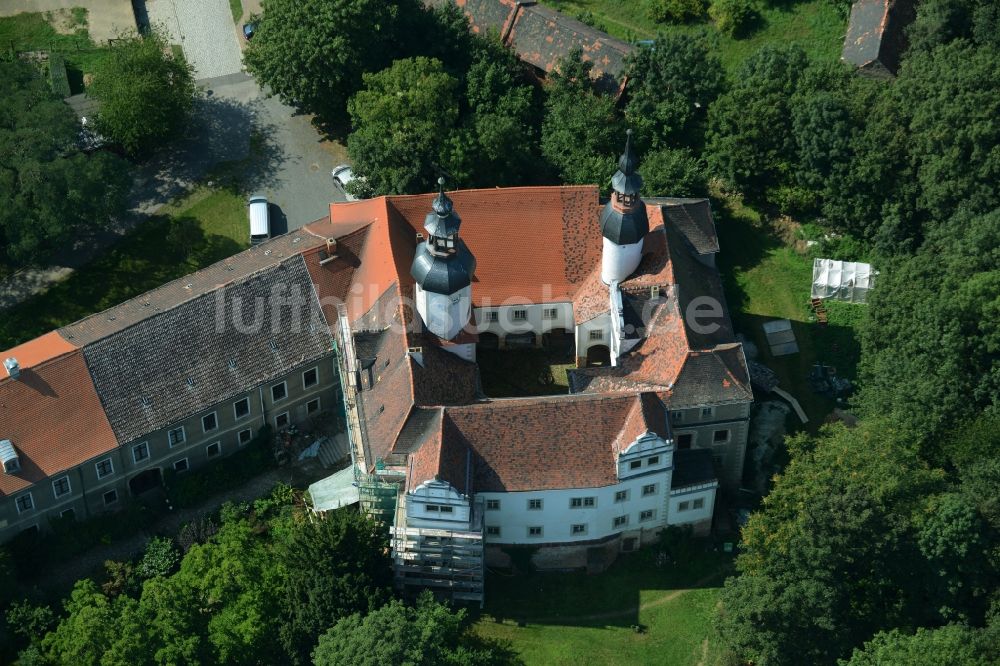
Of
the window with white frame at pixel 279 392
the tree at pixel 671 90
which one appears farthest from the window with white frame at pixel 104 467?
the tree at pixel 671 90

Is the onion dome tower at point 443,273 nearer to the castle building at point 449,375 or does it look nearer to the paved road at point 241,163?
the castle building at point 449,375

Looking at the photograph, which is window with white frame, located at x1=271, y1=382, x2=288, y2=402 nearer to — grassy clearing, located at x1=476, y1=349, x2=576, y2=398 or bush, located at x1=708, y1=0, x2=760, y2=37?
grassy clearing, located at x1=476, y1=349, x2=576, y2=398

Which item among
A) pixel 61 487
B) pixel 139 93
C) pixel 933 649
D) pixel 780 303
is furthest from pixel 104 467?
pixel 933 649

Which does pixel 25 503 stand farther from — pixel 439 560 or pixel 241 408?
pixel 439 560

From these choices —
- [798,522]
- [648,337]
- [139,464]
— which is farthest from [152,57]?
[798,522]

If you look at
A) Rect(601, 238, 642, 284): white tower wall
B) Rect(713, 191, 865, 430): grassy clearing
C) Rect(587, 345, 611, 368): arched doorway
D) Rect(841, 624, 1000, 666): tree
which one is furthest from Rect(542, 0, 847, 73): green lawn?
Rect(841, 624, 1000, 666): tree

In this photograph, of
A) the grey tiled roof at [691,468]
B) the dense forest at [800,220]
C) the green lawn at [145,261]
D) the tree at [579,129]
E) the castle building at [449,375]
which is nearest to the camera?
the dense forest at [800,220]

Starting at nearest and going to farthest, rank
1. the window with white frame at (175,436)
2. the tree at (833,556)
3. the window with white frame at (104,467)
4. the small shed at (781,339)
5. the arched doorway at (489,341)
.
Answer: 1. the tree at (833,556)
2. the window with white frame at (104,467)
3. the window with white frame at (175,436)
4. the arched doorway at (489,341)
5. the small shed at (781,339)
